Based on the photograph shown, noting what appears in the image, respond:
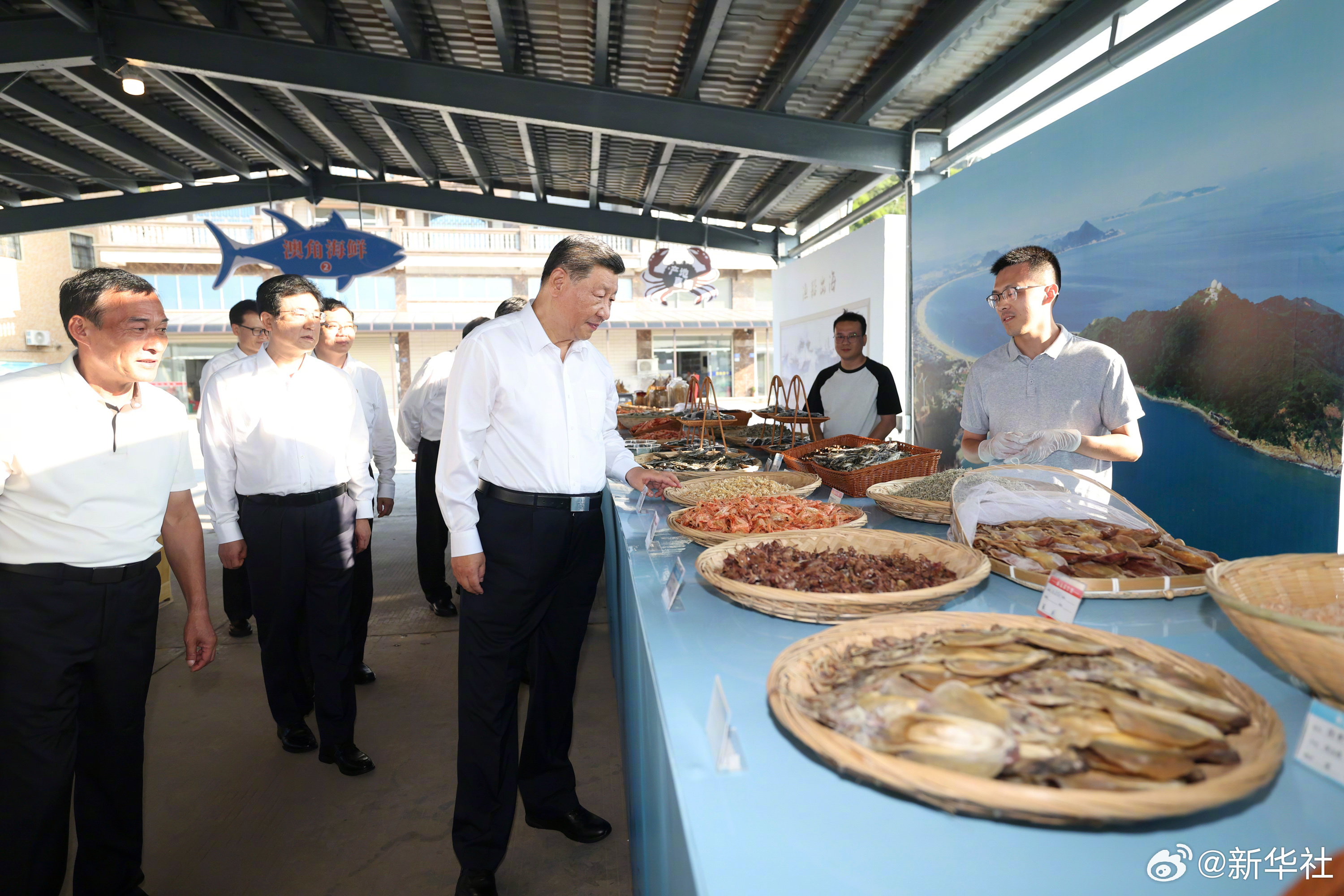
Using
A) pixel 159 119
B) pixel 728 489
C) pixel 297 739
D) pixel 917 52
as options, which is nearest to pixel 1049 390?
pixel 728 489

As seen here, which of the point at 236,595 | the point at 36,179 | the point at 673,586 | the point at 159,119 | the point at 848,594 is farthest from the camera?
the point at 36,179

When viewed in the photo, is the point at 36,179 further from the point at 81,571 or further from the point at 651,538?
the point at 651,538

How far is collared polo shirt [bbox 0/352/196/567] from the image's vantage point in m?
1.65

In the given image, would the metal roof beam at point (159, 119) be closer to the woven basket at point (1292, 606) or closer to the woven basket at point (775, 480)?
the woven basket at point (775, 480)

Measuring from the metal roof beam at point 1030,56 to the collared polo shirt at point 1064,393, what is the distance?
187cm

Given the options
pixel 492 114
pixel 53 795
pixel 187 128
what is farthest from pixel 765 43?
pixel 187 128

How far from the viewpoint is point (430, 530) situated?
4250 millimetres

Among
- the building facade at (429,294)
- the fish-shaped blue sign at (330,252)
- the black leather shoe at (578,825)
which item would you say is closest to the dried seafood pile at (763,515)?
the black leather shoe at (578,825)

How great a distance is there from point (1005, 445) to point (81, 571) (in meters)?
2.44

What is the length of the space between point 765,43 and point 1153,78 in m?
2.02

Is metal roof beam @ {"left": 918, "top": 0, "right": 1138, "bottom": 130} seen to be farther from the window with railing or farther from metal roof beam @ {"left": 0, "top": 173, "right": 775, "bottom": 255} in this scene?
the window with railing

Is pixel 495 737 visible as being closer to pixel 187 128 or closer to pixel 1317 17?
pixel 1317 17

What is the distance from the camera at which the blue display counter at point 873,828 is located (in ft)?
2.19

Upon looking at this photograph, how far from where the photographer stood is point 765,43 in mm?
4145
